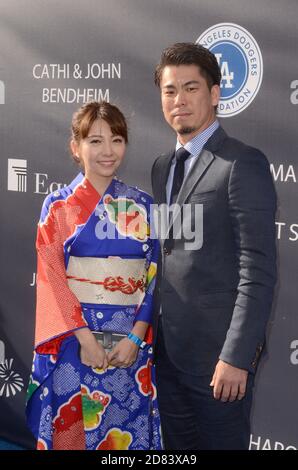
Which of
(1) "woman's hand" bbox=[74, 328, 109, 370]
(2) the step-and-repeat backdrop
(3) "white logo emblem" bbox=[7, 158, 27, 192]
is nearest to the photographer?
(1) "woman's hand" bbox=[74, 328, 109, 370]

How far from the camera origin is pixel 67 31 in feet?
9.77

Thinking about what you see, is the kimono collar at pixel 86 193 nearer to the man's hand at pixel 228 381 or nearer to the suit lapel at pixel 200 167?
the suit lapel at pixel 200 167

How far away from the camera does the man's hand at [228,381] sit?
1778 millimetres

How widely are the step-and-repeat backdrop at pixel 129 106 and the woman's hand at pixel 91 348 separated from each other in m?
0.76

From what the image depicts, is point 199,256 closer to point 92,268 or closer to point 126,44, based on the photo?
point 92,268

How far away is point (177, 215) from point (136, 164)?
980mm

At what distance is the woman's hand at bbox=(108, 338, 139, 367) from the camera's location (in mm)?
2098

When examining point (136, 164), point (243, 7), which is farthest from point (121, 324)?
point (243, 7)

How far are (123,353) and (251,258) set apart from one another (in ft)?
1.90

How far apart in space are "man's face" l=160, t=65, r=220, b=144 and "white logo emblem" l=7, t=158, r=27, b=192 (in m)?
1.39

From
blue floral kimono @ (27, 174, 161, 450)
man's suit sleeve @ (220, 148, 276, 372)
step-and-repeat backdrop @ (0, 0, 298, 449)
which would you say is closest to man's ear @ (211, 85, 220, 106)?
man's suit sleeve @ (220, 148, 276, 372)

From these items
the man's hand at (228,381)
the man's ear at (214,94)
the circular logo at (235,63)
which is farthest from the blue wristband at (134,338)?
the circular logo at (235,63)

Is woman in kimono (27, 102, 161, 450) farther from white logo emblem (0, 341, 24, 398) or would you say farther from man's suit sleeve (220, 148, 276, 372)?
white logo emblem (0, 341, 24, 398)

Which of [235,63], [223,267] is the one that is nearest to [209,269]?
[223,267]
